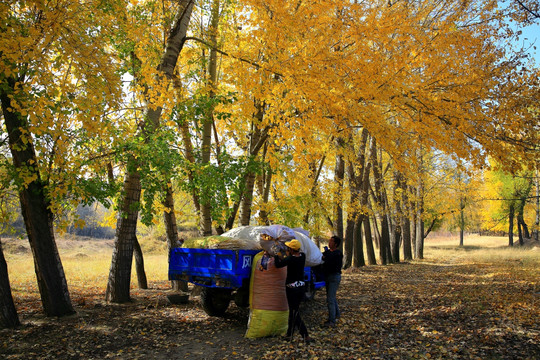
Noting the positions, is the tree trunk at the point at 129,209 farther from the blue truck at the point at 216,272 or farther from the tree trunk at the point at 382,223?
the tree trunk at the point at 382,223

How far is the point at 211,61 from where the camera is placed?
11.4 m

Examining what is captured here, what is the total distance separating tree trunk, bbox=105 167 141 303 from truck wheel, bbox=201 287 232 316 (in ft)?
8.31

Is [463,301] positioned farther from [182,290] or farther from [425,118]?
[182,290]

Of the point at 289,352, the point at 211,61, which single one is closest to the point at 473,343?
the point at 289,352

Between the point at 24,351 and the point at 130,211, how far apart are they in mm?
3608

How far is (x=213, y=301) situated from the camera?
7.42 m

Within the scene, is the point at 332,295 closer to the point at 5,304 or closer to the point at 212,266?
the point at 212,266

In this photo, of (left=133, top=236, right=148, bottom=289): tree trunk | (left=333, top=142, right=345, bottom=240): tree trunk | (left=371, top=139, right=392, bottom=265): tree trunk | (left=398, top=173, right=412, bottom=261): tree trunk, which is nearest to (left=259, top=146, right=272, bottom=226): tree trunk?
(left=333, top=142, right=345, bottom=240): tree trunk

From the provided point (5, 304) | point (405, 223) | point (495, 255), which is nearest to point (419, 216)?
point (405, 223)

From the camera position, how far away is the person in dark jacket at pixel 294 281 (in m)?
5.85

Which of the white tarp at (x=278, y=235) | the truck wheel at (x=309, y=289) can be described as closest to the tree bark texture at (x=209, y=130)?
the white tarp at (x=278, y=235)

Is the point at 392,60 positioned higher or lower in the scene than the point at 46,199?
Answer: higher

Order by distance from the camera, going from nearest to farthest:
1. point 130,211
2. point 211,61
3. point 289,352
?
1. point 289,352
2. point 130,211
3. point 211,61

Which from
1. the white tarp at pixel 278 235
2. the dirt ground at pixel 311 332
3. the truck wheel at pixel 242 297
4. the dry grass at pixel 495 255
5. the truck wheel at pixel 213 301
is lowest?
the dry grass at pixel 495 255
